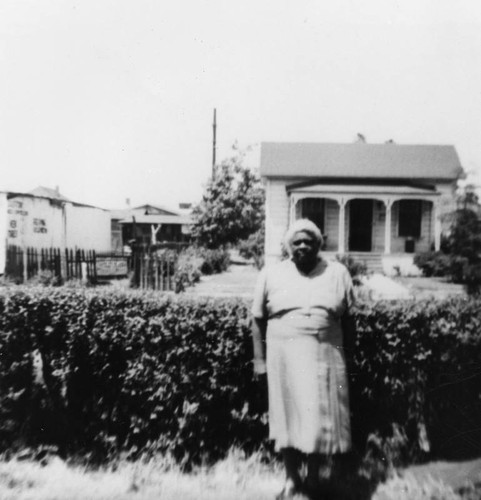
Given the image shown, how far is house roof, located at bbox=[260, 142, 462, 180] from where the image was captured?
21875 millimetres

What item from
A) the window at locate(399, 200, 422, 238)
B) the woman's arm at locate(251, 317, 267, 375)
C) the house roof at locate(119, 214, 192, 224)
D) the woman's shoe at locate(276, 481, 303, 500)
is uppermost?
the house roof at locate(119, 214, 192, 224)

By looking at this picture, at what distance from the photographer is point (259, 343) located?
3.45 m

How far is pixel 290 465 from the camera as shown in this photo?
11.2ft

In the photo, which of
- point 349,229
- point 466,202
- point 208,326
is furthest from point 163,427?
point 349,229

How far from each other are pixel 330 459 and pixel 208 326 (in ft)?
4.38

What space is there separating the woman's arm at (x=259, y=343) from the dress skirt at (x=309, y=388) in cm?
10

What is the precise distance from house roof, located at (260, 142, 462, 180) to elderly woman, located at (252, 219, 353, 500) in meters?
18.7

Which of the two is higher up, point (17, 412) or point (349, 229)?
point (349, 229)

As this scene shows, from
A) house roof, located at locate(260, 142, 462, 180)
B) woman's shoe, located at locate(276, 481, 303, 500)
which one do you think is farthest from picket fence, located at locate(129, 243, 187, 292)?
house roof, located at locate(260, 142, 462, 180)

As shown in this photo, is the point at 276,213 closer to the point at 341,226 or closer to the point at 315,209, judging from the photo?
the point at 315,209

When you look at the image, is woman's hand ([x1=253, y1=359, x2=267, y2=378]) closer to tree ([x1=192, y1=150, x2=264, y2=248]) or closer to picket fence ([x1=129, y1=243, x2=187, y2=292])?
picket fence ([x1=129, y1=243, x2=187, y2=292])

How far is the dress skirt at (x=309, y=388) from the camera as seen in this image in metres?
3.25

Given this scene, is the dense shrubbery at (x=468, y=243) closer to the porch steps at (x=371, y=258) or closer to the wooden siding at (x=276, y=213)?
the porch steps at (x=371, y=258)

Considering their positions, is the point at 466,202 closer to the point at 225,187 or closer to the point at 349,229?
the point at 349,229
